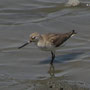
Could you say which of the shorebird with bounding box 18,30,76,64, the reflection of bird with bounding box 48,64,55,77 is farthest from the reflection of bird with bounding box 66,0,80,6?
the reflection of bird with bounding box 48,64,55,77

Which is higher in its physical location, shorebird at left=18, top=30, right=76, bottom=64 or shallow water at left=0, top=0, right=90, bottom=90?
shorebird at left=18, top=30, right=76, bottom=64

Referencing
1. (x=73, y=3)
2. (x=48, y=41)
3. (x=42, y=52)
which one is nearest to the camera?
(x=48, y=41)

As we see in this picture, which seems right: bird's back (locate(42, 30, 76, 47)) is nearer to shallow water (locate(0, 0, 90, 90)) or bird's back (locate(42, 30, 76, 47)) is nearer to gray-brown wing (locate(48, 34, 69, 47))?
gray-brown wing (locate(48, 34, 69, 47))

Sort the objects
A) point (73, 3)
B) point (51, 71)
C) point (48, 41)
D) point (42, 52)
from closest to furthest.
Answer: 1. point (51, 71)
2. point (48, 41)
3. point (42, 52)
4. point (73, 3)

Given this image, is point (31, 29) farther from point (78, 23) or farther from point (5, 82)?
point (5, 82)

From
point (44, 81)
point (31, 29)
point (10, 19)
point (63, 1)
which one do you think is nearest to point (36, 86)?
point (44, 81)

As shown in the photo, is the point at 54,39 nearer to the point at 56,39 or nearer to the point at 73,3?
the point at 56,39

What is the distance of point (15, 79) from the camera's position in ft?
A: 27.6

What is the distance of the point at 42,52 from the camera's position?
10.2 meters

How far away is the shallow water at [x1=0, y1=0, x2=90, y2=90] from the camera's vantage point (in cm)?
830

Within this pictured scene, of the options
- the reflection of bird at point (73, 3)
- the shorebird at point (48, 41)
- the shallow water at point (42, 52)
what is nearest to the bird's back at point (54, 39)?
the shorebird at point (48, 41)

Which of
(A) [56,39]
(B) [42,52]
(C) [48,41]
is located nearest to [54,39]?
(A) [56,39]

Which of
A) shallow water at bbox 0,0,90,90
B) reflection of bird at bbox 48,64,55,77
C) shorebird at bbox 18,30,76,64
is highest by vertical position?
shorebird at bbox 18,30,76,64

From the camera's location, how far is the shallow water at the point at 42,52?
8305mm
